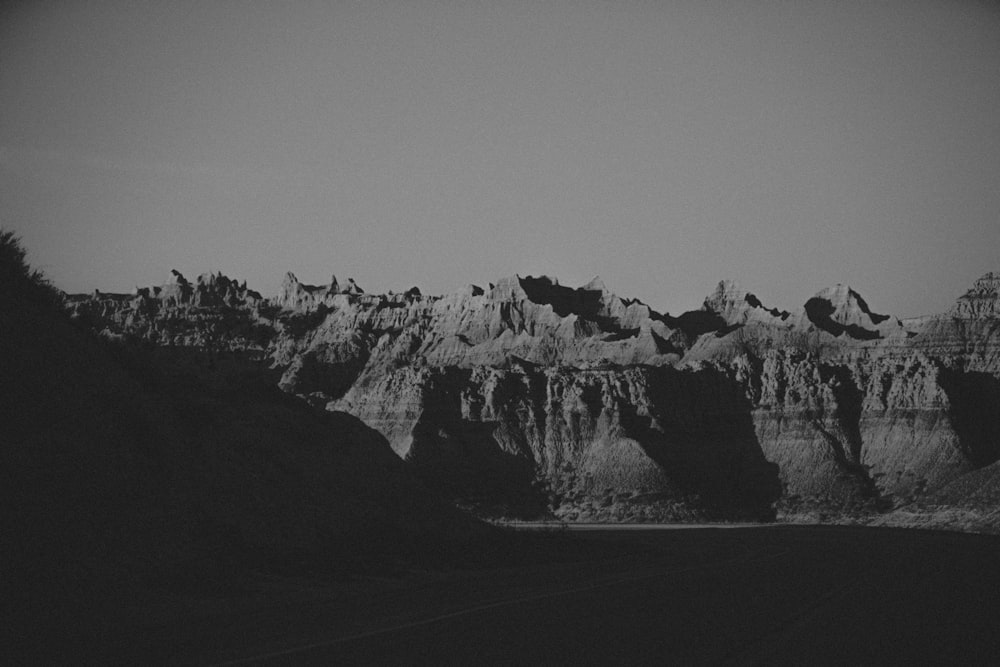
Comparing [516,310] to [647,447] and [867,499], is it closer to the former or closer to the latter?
[647,447]

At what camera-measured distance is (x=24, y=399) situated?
28.8 metres

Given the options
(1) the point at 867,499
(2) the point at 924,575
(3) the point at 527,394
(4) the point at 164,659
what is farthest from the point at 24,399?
(3) the point at 527,394

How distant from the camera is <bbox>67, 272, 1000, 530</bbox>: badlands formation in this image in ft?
340

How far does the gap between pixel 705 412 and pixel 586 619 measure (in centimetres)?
10025

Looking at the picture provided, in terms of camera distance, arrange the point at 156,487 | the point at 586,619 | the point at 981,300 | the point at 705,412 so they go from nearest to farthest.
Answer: the point at 586,619 < the point at 156,487 < the point at 705,412 < the point at 981,300

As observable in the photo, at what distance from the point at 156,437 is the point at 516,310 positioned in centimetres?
12815

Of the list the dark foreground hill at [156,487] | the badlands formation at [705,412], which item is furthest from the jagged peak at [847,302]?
the dark foreground hill at [156,487]

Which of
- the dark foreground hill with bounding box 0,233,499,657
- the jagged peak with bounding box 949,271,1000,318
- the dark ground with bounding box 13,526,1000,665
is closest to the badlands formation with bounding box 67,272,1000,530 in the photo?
the jagged peak with bounding box 949,271,1000,318

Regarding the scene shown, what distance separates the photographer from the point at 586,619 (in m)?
24.0

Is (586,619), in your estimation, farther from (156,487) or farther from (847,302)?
(847,302)

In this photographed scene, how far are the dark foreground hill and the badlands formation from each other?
151ft

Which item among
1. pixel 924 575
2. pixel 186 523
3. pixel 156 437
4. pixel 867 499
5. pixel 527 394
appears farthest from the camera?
pixel 527 394

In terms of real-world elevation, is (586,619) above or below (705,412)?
below


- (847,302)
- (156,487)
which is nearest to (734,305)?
(847,302)
